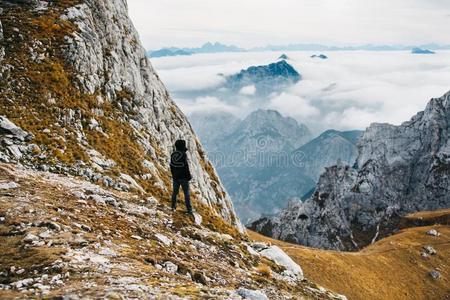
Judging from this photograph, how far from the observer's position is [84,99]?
2020 inches

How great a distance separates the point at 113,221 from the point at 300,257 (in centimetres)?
7308

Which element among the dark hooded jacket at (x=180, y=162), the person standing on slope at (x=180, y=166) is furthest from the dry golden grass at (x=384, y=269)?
the dark hooded jacket at (x=180, y=162)

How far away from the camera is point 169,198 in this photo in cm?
4691

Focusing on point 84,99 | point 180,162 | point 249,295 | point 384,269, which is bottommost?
point 384,269

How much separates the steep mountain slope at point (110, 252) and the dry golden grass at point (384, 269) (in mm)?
56876

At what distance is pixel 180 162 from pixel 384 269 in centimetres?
8595

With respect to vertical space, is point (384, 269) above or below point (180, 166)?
below

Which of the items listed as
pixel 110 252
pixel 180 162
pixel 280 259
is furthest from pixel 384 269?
pixel 110 252

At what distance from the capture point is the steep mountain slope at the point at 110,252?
56.1 feet

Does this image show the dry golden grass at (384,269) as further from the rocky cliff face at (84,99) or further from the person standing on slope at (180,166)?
the person standing on slope at (180,166)

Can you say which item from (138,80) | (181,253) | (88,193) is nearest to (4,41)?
(138,80)

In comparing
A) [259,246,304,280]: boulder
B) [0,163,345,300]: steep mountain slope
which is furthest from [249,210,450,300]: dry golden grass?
[0,163,345,300]: steep mountain slope

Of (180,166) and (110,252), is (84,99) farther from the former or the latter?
(110,252)

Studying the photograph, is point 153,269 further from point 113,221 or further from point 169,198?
point 169,198
